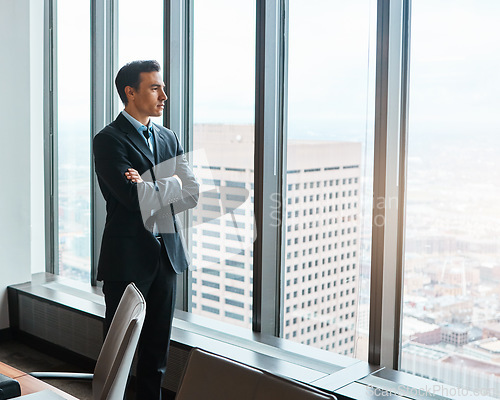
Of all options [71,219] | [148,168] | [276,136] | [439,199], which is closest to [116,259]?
[148,168]

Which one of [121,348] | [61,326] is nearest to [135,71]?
[121,348]

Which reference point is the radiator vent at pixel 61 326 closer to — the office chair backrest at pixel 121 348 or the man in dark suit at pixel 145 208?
the man in dark suit at pixel 145 208

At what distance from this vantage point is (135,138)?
2.66 meters

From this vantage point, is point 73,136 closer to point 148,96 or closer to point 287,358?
point 148,96

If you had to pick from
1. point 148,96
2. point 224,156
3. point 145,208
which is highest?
point 148,96

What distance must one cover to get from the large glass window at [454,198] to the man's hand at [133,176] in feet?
4.15

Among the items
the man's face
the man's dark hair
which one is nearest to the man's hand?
the man's face

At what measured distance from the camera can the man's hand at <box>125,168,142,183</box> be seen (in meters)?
2.56

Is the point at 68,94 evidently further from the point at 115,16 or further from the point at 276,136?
the point at 276,136

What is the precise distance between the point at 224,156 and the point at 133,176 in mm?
1007

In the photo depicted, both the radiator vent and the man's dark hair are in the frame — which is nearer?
the man's dark hair

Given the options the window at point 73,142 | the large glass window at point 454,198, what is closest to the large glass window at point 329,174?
the large glass window at point 454,198

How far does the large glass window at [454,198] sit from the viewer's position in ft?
7.95

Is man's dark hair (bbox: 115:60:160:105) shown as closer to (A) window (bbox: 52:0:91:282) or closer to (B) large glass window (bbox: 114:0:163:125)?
(B) large glass window (bbox: 114:0:163:125)
